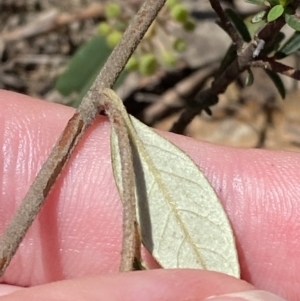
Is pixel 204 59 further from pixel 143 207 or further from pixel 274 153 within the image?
pixel 143 207

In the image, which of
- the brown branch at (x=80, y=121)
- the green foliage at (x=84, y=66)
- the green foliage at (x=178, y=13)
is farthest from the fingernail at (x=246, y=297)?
the green foliage at (x=84, y=66)

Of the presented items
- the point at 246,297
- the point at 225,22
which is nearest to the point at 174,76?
the point at 225,22

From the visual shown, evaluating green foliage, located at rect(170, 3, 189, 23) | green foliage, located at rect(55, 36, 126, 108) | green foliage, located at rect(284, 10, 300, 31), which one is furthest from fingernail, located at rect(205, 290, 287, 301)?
green foliage, located at rect(55, 36, 126, 108)

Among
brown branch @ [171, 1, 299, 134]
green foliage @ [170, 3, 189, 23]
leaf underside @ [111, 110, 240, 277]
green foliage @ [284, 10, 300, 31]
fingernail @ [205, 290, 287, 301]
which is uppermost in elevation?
green foliage @ [170, 3, 189, 23]

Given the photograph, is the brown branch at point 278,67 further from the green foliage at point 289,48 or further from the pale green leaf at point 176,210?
the pale green leaf at point 176,210

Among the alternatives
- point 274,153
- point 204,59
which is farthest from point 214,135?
point 274,153

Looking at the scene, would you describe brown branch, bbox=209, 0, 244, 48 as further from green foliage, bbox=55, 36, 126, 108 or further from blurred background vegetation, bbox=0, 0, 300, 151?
blurred background vegetation, bbox=0, 0, 300, 151

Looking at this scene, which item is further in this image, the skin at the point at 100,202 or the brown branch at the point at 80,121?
the skin at the point at 100,202
